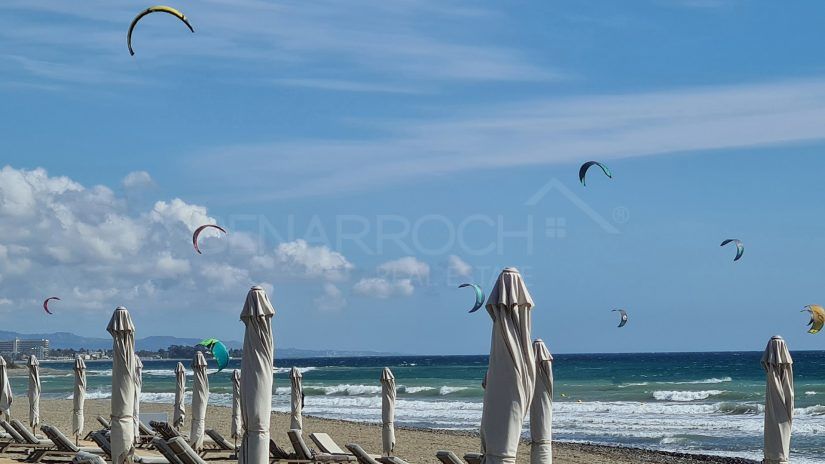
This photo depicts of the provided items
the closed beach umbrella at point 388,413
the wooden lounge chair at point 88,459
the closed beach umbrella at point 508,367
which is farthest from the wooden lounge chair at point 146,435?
the closed beach umbrella at point 508,367

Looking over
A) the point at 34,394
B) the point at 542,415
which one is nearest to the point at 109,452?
the point at 542,415

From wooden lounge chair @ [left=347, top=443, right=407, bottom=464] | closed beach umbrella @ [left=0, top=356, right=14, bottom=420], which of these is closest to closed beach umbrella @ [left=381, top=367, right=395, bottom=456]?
wooden lounge chair @ [left=347, top=443, right=407, bottom=464]

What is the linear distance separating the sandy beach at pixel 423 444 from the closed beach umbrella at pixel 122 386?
3672 mm

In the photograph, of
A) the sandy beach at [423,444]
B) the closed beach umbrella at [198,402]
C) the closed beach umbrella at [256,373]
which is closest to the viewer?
the closed beach umbrella at [256,373]

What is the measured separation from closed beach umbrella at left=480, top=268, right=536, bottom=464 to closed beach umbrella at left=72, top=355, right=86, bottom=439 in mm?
11247

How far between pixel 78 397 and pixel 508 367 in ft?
41.6

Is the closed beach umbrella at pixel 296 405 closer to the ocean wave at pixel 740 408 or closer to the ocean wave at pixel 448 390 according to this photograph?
the ocean wave at pixel 740 408

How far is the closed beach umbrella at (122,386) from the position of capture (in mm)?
12625

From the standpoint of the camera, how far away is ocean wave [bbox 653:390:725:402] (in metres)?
45.2

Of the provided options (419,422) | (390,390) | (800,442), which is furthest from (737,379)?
(390,390)

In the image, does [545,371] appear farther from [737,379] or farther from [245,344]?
[737,379]

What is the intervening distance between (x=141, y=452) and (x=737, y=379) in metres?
52.2

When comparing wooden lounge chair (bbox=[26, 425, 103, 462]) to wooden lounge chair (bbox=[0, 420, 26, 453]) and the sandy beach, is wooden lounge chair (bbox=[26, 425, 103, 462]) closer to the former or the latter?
the sandy beach

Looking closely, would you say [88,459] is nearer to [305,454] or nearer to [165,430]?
[305,454]
